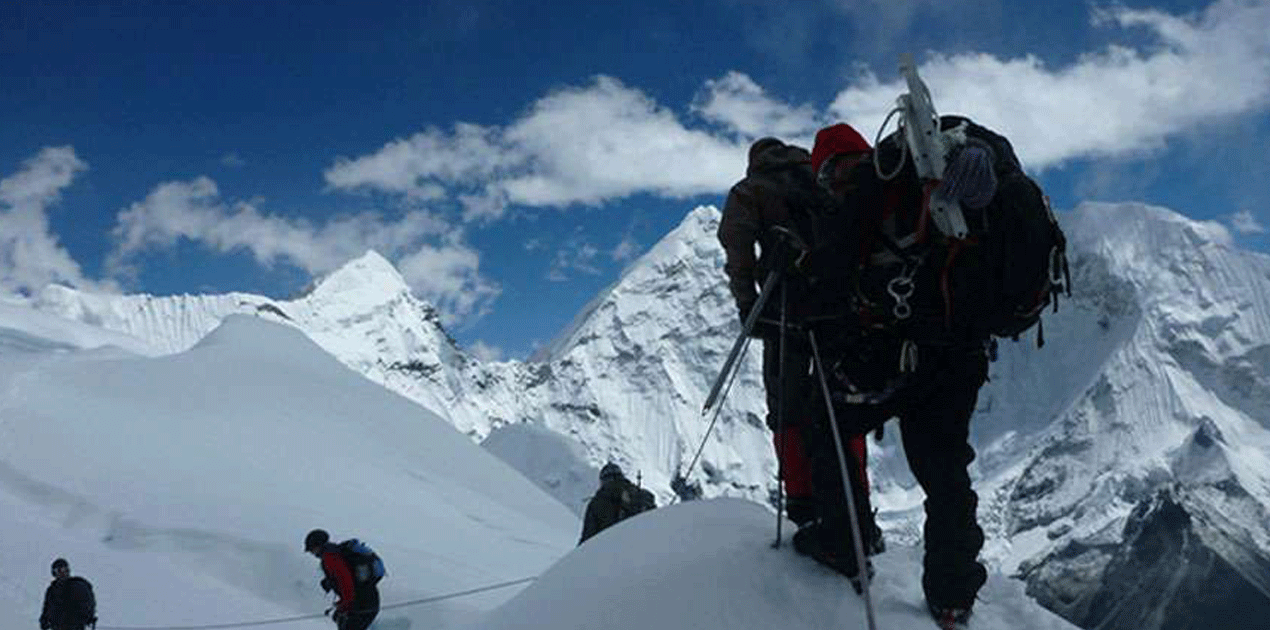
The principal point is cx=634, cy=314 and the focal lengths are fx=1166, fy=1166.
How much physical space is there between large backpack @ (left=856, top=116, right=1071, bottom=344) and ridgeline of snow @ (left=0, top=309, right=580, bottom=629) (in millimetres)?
12225

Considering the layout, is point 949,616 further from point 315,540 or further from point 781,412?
point 315,540

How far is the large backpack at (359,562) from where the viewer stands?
493 inches

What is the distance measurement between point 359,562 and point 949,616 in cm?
879

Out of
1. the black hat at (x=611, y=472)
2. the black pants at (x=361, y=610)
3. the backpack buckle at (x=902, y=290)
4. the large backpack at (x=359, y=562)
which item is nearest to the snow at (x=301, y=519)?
the backpack buckle at (x=902, y=290)

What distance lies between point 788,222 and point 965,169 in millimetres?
1700

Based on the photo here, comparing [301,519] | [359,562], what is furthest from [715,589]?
[301,519]

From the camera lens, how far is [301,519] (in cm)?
2050

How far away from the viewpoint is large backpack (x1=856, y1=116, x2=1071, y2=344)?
15.7ft

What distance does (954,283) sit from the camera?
16.1 feet

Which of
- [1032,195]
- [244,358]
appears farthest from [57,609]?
[244,358]

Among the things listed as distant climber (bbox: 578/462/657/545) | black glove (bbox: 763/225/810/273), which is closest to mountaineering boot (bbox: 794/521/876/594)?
black glove (bbox: 763/225/810/273)

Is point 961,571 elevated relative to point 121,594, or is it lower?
lower

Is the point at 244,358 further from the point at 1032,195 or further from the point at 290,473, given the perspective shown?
the point at 1032,195

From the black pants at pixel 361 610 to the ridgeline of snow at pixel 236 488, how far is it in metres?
3.01
